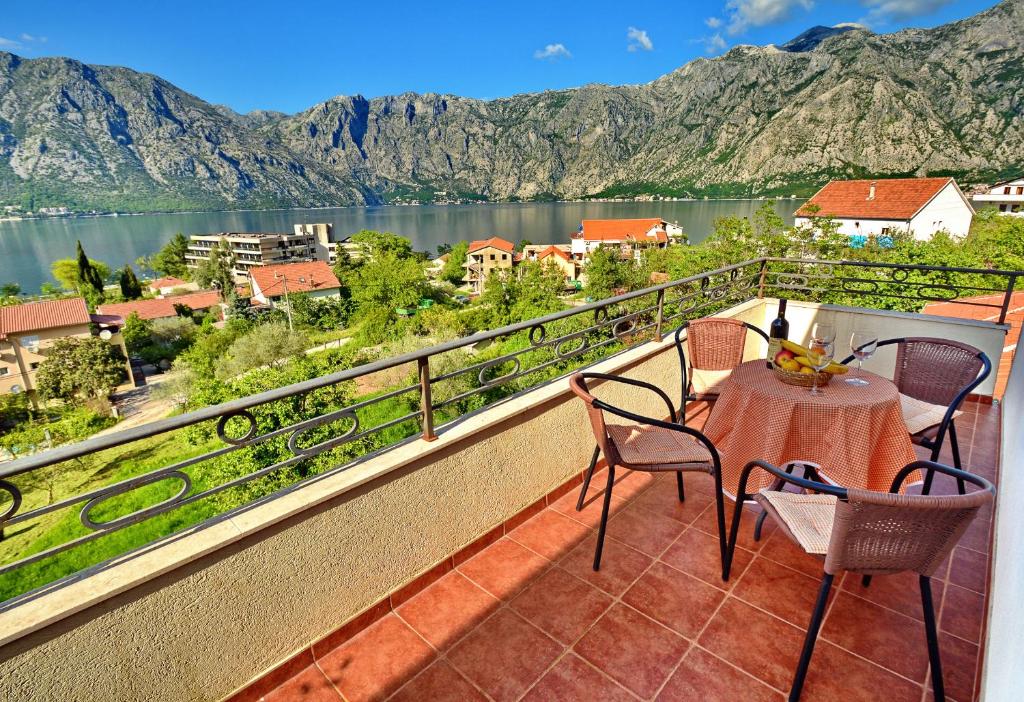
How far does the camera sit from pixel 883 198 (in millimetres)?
33062

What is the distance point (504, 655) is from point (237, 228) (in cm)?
16333

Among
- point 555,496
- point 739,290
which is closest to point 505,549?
point 555,496

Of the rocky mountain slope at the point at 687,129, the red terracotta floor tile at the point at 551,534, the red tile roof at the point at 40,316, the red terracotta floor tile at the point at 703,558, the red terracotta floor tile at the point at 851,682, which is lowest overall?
the red tile roof at the point at 40,316

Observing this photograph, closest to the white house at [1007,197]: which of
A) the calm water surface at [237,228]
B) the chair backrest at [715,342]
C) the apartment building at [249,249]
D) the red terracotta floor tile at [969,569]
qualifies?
the calm water surface at [237,228]

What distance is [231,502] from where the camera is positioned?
14.4 m

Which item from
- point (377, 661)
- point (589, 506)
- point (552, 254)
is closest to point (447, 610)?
point (377, 661)

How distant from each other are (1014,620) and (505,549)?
6.44 feet

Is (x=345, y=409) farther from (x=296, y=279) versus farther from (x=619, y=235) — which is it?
(x=619, y=235)

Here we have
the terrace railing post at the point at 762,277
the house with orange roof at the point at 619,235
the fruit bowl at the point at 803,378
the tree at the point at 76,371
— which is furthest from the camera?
the house with orange roof at the point at 619,235

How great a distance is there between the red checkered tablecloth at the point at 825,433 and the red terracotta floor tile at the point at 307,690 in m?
1.94

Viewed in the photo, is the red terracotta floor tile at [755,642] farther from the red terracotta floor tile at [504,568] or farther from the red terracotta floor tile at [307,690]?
the red terracotta floor tile at [307,690]

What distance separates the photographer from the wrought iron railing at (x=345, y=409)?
4.74 ft

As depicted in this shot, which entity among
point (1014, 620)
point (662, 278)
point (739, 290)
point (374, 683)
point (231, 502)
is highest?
point (739, 290)

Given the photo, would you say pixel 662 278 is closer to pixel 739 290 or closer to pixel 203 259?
pixel 739 290
